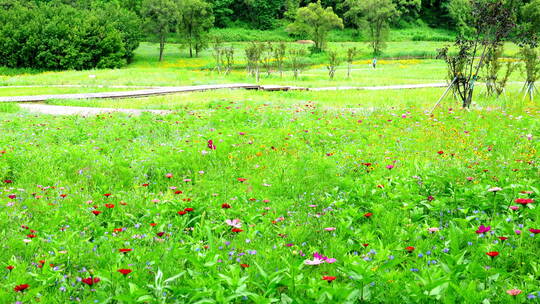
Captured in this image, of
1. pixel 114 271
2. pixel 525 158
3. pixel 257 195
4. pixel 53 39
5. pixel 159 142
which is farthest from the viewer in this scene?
pixel 53 39

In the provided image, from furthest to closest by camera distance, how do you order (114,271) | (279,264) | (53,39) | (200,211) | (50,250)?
(53,39)
(200,211)
(50,250)
(279,264)
(114,271)

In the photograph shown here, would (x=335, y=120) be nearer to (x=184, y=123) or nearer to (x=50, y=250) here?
→ (x=184, y=123)

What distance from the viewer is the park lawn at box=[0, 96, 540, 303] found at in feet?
8.47

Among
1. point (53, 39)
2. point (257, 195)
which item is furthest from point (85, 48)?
point (257, 195)

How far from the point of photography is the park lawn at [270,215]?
8.47ft

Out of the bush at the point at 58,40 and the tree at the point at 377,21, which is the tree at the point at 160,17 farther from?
the tree at the point at 377,21

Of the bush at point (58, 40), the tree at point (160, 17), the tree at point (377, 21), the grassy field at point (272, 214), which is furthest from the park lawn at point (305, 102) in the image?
the tree at point (377, 21)

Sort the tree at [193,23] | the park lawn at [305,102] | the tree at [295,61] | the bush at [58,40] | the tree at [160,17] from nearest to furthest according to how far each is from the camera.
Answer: the park lawn at [305,102] < the tree at [295,61] < the bush at [58,40] < the tree at [160,17] < the tree at [193,23]

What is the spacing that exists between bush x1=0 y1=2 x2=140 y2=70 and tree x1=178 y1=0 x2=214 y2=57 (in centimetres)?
969

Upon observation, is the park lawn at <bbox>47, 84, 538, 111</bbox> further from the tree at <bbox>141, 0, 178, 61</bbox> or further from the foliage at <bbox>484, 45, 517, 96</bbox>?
the tree at <bbox>141, 0, 178, 61</bbox>

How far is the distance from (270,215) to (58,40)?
4867cm

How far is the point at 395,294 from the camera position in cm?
255

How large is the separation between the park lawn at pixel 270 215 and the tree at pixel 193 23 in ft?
168

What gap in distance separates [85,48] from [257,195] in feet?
158
